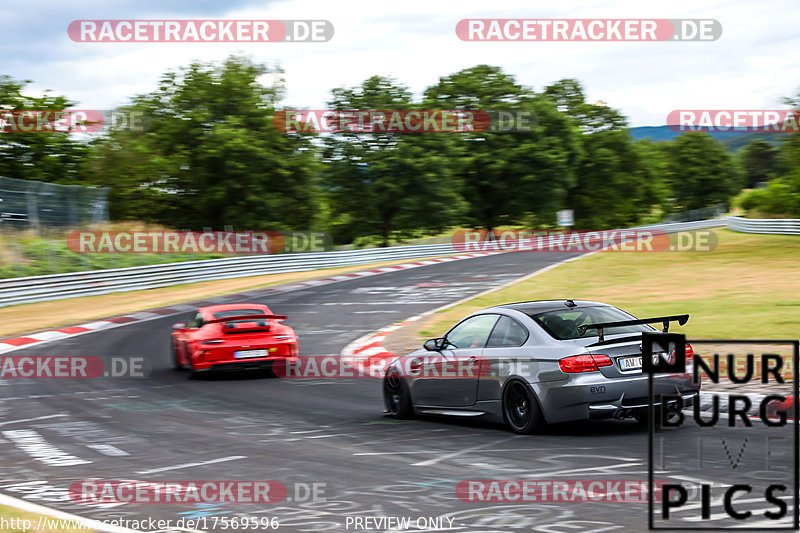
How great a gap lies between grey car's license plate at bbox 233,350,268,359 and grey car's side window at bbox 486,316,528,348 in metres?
6.18

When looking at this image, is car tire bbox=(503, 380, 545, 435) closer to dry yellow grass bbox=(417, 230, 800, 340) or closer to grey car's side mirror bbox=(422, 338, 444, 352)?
grey car's side mirror bbox=(422, 338, 444, 352)

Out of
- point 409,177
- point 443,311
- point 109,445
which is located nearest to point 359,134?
point 409,177

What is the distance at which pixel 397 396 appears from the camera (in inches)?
414

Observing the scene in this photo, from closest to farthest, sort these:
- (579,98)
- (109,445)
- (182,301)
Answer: (109,445), (182,301), (579,98)

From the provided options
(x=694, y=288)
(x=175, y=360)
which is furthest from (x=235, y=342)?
(x=694, y=288)

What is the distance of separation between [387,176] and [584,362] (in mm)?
52511

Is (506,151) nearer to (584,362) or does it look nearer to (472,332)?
(472,332)

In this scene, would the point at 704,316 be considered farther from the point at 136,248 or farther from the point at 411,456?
the point at 136,248

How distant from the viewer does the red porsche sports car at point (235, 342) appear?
579 inches

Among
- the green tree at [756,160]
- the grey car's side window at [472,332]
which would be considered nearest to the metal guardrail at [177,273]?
the grey car's side window at [472,332]

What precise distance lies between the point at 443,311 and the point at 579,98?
199ft

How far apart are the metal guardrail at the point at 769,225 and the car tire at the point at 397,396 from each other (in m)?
43.5

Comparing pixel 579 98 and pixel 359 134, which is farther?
pixel 579 98

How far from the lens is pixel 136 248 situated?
36.7 meters
